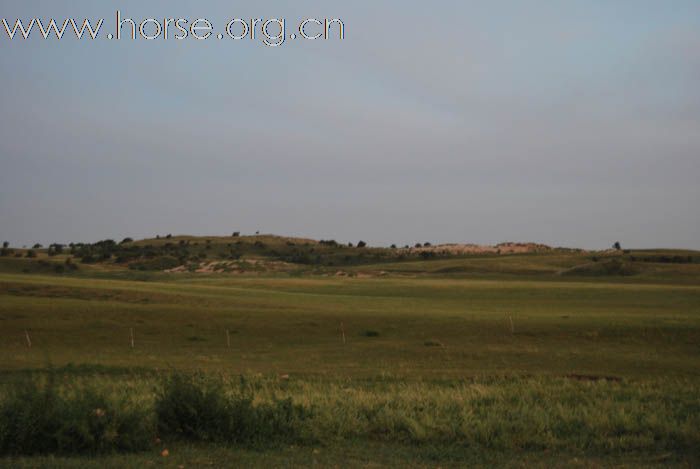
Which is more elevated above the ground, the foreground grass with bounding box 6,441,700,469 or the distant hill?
the distant hill

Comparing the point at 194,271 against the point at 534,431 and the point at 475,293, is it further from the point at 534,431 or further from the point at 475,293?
the point at 534,431

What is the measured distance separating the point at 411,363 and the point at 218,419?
16.1m

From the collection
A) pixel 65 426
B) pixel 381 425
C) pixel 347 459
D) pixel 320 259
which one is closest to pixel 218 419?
pixel 65 426

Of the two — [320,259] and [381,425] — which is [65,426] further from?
[320,259]

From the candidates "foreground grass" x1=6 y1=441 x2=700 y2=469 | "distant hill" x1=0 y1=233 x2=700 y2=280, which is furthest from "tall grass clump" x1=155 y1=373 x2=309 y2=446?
"distant hill" x1=0 y1=233 x2=700 y2=280

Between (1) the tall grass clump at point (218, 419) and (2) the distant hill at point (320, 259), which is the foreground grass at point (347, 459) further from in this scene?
(2) the distant hill at point (320, 259)

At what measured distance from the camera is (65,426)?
12445 millimetres

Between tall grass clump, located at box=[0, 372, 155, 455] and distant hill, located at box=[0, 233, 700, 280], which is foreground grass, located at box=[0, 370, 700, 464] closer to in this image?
tall grass clump, located at box=[0, 372, 155, 455]

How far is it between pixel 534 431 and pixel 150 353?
21859 mm

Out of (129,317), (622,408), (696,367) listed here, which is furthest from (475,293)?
(622,408)

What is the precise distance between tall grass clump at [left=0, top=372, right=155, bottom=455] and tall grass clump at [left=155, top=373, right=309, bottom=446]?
2.70 feet

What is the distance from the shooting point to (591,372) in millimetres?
26859

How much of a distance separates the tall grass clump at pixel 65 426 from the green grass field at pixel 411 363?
0.47 m

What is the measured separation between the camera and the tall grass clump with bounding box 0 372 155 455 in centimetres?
1250
